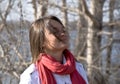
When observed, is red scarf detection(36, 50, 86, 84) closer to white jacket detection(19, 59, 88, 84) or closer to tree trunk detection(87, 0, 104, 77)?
white jacket detection(19, 59, 88, 84)

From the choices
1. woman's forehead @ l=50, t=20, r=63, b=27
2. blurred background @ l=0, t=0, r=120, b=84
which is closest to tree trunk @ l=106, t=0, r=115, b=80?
blurred background @ l=0, t=0, r=120, b=84

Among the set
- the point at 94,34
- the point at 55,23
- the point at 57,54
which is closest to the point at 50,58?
the point at 57,54

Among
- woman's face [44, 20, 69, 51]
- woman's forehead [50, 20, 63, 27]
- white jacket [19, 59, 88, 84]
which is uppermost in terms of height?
woman's forehead [50, 20, 63, 27]

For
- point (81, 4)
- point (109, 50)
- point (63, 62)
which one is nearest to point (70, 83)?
point (63, 62)

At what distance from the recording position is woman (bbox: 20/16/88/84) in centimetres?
171

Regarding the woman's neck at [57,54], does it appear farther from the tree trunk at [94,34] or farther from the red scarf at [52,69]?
the tree trunk at [94,34]

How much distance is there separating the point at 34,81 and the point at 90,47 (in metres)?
3.96

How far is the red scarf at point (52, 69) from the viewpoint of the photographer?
5.61 feet

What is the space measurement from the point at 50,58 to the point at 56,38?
0.34ft

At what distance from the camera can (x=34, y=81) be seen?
5.55 ft

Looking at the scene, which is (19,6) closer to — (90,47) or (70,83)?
(90,47)

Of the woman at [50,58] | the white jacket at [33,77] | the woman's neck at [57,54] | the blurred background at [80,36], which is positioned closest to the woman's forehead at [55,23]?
the woman at [50,58]

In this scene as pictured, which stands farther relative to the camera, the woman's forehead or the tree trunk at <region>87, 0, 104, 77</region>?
the tree trunk at <region>87, 0, 104, 77</region>

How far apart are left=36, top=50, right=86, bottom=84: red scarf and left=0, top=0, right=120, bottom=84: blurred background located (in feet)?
9.53
